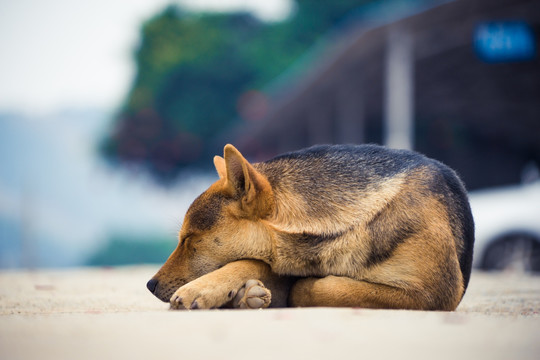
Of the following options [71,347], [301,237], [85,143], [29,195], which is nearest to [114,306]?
[301,237]

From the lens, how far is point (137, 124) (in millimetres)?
30688

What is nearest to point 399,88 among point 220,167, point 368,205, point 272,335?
point 220,167

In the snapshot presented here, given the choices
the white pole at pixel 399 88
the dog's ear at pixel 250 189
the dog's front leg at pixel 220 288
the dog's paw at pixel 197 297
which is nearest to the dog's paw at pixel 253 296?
the dog's front leg at pixel 220 288

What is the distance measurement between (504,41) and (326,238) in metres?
9.05

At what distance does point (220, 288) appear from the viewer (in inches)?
150

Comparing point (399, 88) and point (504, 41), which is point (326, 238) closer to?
point (399, 88)

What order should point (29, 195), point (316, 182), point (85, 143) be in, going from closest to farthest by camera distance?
point (316, 182) → point (29, 195) → point (85, 143)

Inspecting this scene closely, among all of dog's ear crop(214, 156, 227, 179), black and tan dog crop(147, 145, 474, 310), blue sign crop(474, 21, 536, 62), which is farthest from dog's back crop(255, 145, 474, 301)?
blue sign crop(474, 21, 536, 62)

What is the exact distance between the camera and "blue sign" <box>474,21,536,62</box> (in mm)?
11383

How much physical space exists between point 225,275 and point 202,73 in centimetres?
2654

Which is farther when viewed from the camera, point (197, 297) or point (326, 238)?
point (326, 238)

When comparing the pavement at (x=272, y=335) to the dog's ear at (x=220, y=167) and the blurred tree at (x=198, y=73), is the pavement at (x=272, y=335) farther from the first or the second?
the blurred tree at (x=198, y=73)

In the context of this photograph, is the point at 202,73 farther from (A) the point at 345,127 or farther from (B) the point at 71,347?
(B) the point at 71,347

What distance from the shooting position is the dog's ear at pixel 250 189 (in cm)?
409
